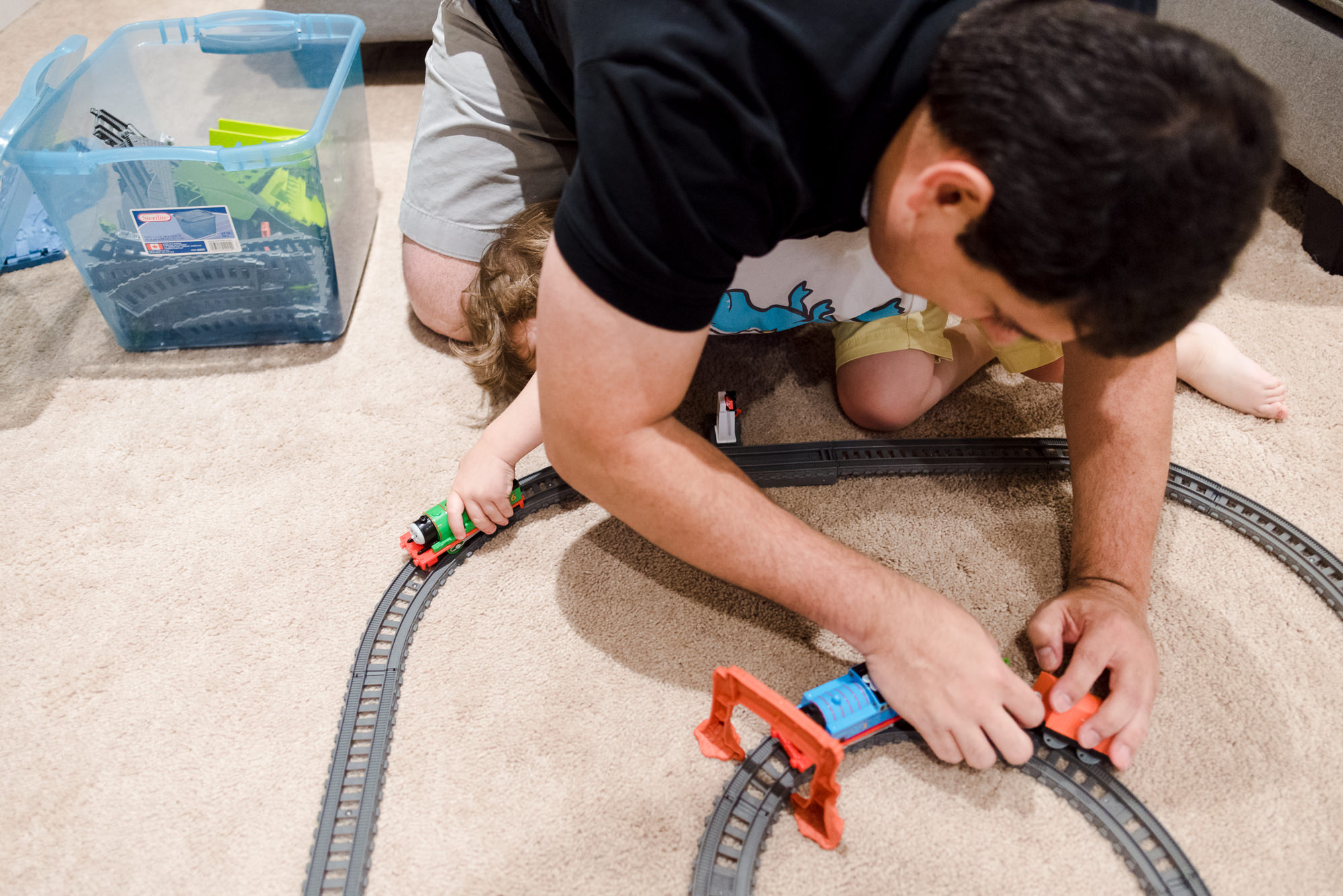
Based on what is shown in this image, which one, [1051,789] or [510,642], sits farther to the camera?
[510,642]

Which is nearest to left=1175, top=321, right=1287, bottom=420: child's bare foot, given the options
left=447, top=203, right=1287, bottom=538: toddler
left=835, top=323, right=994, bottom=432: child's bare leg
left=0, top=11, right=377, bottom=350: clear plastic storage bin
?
left=447, top=203, right=1287, bottom=538: toddler

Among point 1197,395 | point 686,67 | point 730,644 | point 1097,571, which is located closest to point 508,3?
point 686,67

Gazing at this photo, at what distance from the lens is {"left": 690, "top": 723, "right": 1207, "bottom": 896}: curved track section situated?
26.3 inches

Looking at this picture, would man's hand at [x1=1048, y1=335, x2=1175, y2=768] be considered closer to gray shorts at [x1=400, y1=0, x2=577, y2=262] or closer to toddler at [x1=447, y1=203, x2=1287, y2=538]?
toddler at [x1=447, y1=203, x2=1287, y2=538]

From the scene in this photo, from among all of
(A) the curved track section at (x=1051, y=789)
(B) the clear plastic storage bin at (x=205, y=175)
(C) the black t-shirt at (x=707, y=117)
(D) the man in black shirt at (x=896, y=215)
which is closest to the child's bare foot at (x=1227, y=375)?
(D) the man in black shirt at (x=896, y=215)

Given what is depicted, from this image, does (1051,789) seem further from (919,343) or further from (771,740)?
(919,343)

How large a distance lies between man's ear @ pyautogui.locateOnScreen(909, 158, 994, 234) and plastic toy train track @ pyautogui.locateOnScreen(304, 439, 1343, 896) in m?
0.44

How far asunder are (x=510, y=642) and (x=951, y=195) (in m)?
0.55

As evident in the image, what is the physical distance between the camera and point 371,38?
5.27 ft

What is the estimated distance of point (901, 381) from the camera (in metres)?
0.99

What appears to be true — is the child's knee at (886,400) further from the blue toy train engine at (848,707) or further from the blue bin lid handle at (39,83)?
the blue bin lid handle at (39,83)

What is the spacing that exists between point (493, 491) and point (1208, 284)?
2.09 feet

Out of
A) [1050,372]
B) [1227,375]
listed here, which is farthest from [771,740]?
[1227,375]

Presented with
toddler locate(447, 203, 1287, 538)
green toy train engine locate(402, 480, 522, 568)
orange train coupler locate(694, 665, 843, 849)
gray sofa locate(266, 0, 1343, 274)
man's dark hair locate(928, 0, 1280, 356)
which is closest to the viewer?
man's dark hair locate(928, 0, 1280, 356)
